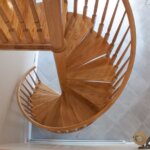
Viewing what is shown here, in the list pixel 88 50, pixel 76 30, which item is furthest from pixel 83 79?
pixel 76 30

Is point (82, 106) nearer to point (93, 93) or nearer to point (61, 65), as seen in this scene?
point (93, 93)

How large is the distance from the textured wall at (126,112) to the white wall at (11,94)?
1.44 ft

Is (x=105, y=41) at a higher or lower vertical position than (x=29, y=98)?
higher

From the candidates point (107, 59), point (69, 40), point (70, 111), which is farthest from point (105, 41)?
point (70, 111)

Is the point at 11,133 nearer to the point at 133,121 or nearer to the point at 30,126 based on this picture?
the point at 30,126

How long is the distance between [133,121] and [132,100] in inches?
12.2

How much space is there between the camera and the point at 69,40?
2.91 m

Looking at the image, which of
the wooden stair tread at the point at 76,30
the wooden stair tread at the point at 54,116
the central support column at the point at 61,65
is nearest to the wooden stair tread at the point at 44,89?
the wooden stair tread at the point at 54,116

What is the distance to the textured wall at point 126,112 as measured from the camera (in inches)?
142

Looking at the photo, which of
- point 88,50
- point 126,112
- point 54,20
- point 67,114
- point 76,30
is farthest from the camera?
point 126,112

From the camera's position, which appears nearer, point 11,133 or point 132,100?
point 11,133

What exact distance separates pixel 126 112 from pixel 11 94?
5.53 feet

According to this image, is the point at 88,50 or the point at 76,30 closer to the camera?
the point at 76,30

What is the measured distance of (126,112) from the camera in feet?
12.0
